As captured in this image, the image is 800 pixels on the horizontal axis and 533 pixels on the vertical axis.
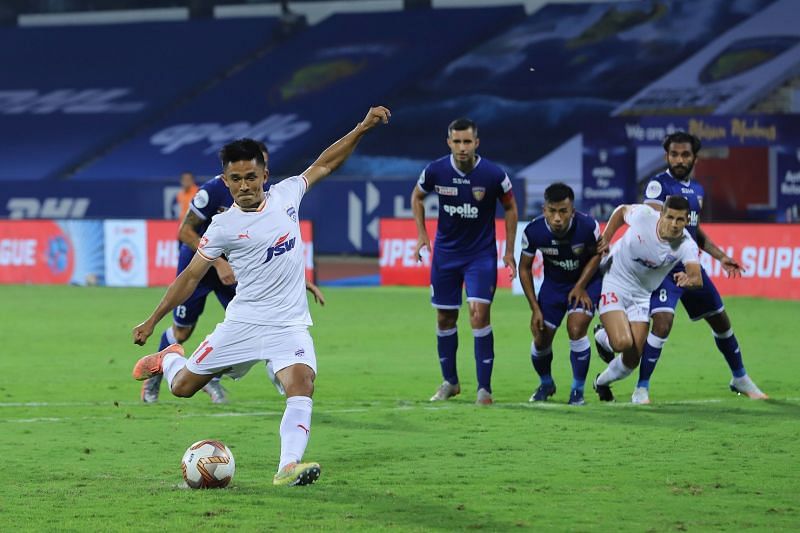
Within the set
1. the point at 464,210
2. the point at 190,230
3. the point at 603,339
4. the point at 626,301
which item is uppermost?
the point at 464,210

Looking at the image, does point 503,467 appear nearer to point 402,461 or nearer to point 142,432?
point 402,461

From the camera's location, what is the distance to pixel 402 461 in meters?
8.56

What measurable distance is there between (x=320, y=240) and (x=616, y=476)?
22633mm

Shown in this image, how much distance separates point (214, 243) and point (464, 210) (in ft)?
13.2

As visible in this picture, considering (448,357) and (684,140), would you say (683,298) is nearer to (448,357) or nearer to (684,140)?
(684,140)

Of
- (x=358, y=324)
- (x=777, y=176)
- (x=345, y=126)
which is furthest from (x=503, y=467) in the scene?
(x=345, y=126)

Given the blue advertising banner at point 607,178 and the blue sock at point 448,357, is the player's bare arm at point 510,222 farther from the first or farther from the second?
the blue advertising banner at point 607,178

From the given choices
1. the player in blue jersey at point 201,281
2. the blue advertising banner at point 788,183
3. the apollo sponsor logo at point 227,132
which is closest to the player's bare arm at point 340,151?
the player in blue jersey at point 201,281

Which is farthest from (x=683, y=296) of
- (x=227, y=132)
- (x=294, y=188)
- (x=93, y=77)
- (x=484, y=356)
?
(x=93, y=77)

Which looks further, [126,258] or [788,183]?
[788,183]

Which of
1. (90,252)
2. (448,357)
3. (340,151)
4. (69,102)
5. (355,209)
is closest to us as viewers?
(340,151)

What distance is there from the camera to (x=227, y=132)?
3909 centimetres

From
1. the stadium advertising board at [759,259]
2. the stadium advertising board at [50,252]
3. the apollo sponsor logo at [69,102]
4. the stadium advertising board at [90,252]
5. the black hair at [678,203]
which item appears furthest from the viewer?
the apollo sponsor logo at [69,102]

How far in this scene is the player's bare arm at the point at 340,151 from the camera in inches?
328
